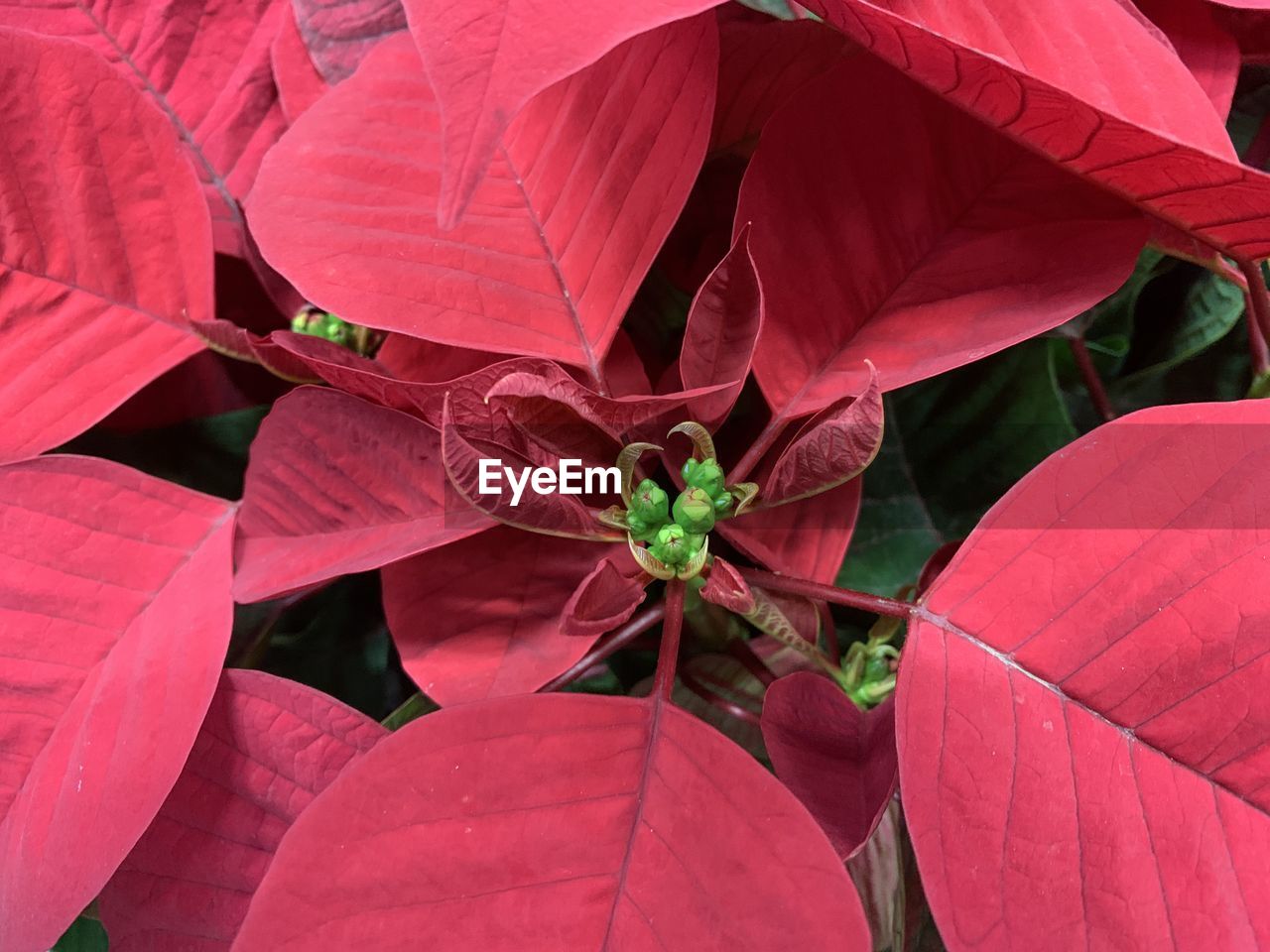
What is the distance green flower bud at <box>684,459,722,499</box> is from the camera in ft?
1.11

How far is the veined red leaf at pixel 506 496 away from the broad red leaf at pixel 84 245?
0.66 ft

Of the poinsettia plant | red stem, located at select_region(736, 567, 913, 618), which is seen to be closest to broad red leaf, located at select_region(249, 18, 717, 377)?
the poinsettia plant

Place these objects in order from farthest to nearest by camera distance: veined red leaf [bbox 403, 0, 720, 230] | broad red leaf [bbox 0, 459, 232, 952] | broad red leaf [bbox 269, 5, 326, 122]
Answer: broad red leaf [bbox 269, 5, 326, 122] → broad red leaf [bbox 0, 459, 232, 952] → veined red leaf [bbox 403, 0, 720, 230]

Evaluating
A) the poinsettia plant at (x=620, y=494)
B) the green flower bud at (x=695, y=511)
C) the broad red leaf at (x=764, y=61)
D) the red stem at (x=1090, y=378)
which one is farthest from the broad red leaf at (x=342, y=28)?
the red stem at (x=1090, y=378)

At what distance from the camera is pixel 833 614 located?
52 cm

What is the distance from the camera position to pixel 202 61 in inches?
18.0

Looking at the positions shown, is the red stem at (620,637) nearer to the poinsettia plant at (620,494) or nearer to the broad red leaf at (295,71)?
the poinsettia plant at (620,494)

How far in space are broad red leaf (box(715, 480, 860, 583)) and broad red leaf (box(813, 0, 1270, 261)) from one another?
0.18 metres

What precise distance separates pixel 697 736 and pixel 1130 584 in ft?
0.52

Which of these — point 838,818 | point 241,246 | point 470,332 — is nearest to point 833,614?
point 838,818

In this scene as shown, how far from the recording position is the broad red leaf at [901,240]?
0.34 m

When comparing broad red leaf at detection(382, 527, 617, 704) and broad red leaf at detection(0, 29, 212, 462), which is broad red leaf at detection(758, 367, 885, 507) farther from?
broad red leaf at detection(0, 29, 212, 462)

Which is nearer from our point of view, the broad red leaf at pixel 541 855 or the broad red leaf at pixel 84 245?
the broad red leaf at pixel 541 855

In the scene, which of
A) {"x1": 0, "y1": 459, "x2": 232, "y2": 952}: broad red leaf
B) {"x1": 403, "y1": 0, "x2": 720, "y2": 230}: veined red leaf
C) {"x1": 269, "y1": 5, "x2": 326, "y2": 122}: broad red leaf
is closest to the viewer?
{"x1": 403, "y1": 0, "x2": 720, "y2": 230}: veined red leaf
